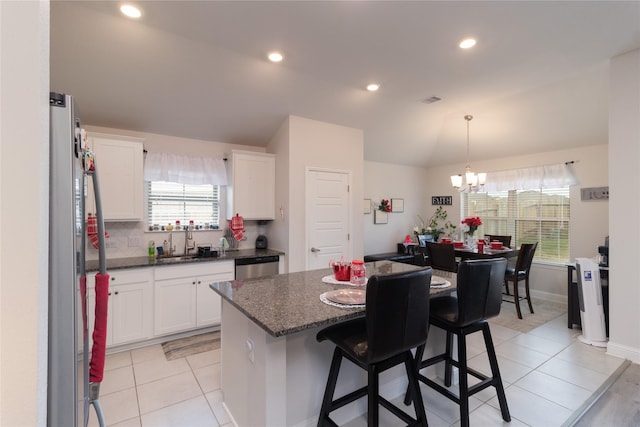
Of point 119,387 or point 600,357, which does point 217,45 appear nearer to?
point 119,387

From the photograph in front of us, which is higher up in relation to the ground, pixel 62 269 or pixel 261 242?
pixel 62 269

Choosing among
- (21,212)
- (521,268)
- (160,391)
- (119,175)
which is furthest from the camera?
(521,268)

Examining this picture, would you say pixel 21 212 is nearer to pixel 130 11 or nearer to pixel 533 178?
pixel 130 11

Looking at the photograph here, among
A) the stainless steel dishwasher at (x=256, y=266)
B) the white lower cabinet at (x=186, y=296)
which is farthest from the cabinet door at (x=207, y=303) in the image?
the stainless steel dishwasher at (x=256, y=266)

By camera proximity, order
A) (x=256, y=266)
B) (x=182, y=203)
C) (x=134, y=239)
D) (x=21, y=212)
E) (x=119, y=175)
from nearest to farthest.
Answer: (x=21, y=212), (x=119, y=175), (x=134, y=239), (x=256, y=266), (x=182, y=203)

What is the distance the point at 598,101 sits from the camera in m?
3.70

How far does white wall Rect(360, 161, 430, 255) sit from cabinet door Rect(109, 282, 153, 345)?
3.66 metres

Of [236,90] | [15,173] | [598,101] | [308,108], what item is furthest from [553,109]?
[15,173]

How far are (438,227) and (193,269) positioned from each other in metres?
4.94

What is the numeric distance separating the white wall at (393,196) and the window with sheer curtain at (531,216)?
3.46 feet

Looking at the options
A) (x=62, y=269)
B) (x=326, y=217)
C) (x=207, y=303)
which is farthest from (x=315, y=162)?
(x=62, y=269)

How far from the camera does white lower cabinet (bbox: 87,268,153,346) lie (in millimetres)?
2980

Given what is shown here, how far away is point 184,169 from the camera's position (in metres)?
3.88

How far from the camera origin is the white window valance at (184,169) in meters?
3.68
